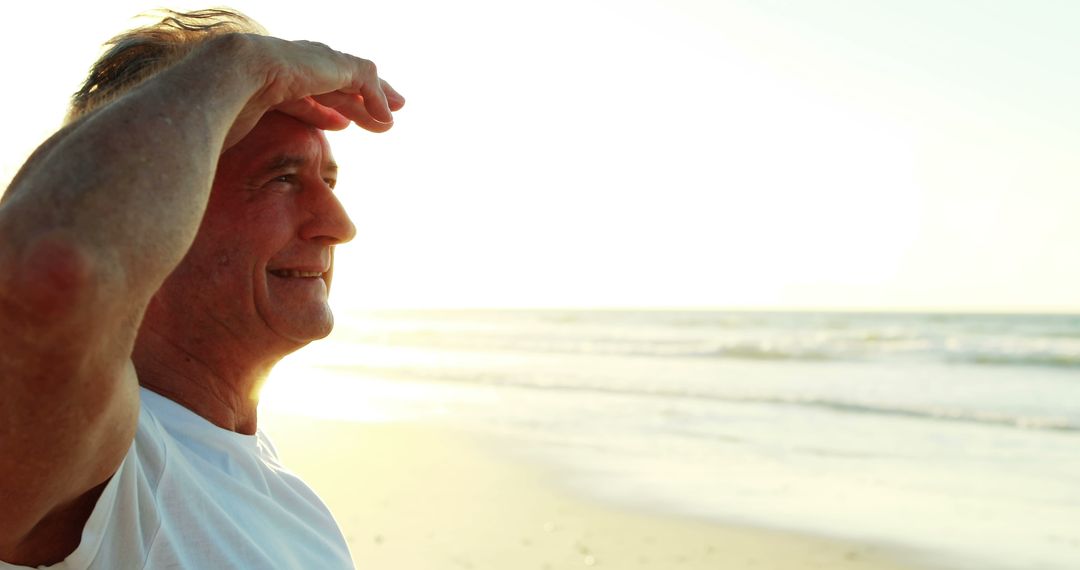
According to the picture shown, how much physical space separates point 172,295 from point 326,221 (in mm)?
361

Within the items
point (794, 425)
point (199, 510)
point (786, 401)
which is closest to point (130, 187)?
point (199, 510)

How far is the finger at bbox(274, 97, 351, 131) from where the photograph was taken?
2.09m

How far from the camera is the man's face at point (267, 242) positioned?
2072 millimetres

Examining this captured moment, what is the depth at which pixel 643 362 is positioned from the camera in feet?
62.4

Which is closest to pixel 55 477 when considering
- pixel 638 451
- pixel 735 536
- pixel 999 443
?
pixel 735 536

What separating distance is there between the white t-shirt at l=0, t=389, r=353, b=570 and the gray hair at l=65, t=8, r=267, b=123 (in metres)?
0.63

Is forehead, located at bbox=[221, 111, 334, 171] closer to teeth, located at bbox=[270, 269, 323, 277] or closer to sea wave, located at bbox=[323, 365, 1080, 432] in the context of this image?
teeth, located at bbox=[270, 269, 323, 277]

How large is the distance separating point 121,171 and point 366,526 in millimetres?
5519

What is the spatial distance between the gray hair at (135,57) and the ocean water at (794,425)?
5204mm

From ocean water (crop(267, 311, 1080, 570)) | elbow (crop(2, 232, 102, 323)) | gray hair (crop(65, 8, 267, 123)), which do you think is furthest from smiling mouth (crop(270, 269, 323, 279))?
ocean water (crop(267, 311, 1080, 570))

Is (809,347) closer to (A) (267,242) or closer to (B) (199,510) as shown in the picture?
(A) (267,242)

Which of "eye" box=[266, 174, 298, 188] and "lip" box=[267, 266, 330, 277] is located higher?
"eye" box=[266, 174, 298, 188]

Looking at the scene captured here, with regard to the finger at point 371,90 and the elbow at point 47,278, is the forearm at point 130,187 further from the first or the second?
the finger at point 371,90

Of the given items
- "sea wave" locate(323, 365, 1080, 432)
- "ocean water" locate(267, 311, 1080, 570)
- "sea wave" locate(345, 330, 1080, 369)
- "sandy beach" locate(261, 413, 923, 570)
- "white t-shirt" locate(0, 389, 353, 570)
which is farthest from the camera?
"sea wave" locate(345, 330, 1080, 369)
